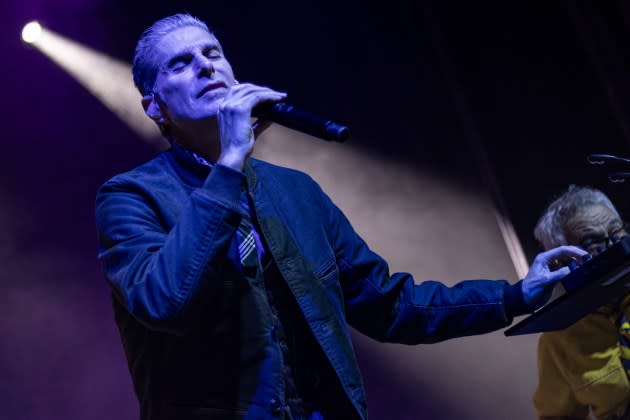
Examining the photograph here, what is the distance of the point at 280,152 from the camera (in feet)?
11.1

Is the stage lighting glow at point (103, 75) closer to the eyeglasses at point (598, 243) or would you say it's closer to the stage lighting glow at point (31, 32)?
the stage lighting glow at point (31, 32)

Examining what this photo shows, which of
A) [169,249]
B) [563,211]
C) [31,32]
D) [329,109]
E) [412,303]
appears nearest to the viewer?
[169,249]

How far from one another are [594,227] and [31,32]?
8.24ft

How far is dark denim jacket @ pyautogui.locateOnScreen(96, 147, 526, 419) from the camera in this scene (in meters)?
1.07

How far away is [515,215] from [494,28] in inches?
37.6

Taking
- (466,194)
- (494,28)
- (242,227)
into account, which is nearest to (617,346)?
(466,194)

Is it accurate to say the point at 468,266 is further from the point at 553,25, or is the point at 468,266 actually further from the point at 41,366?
the point at 41,366

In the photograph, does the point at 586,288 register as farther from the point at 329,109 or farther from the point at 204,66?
the point at 329,109

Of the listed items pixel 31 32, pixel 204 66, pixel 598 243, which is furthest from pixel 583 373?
pixel 31 32

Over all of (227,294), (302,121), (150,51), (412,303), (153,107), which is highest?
(150,51)

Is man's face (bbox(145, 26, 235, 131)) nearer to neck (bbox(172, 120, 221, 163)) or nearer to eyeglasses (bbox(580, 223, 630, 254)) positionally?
neck (bbox(172, 120, 221, 163))

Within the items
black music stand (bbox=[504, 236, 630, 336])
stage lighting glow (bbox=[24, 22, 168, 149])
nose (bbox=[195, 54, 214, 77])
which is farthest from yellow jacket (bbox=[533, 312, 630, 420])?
stage lighting glow (bbox=[24, 22, 168, 149])

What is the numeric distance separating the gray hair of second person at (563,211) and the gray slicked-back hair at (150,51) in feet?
5.43

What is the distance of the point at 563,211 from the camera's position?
269 cm
